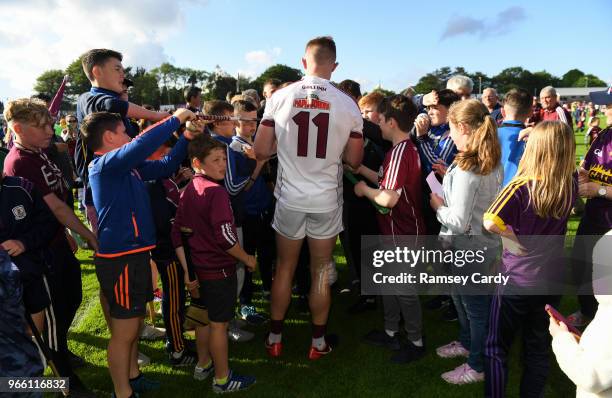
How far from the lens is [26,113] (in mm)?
3018

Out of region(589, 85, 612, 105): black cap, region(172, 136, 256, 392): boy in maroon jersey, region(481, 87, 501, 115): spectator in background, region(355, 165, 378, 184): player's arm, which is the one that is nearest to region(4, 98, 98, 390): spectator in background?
region(172, 136, 256, 392): boy in maroon jersey

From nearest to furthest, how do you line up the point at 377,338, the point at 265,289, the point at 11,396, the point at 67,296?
the point at 11,396, the point at 67,296, the point at 377,338, the point at 265,289

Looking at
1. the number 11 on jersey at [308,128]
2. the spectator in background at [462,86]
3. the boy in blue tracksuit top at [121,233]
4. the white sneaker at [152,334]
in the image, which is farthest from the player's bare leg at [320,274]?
the spectator in background at [462,86]

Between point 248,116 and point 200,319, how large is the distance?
2068 millimetres

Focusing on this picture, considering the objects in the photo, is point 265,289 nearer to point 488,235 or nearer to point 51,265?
point 51,265

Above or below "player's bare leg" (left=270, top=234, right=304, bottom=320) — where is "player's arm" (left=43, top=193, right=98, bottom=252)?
above

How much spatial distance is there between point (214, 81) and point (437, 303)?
336 ft

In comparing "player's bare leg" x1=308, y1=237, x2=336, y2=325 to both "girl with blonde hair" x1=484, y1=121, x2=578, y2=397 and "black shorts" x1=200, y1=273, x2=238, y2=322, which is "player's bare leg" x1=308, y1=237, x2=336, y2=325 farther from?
"girl with blonde hair" x1=484, y1=121, x2=578, y2=397

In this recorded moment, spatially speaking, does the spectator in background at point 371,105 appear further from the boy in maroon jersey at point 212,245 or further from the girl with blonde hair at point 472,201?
the boy in maroon jersey at point 212,245

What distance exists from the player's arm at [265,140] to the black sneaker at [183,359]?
1945mm

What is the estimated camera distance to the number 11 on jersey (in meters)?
3.22

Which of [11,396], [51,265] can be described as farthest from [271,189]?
[11,396]

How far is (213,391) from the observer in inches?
127

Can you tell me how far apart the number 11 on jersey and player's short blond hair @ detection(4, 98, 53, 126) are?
6.47 feet
